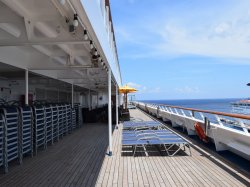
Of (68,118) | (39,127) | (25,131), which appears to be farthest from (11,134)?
(68,118)

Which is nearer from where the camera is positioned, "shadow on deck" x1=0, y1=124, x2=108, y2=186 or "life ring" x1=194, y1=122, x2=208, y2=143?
"shadow on deck" x1=0, y1=124, x2=108, y2=186

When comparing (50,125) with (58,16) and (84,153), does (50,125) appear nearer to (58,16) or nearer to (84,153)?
(84,153)

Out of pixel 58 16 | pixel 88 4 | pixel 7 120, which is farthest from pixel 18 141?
pixel 88 4

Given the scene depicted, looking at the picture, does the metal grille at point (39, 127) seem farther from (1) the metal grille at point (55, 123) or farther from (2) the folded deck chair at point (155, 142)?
(2) the folded deck chair at point (155, 142)

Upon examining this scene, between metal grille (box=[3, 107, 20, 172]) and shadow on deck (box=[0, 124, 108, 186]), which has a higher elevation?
metal grille (box=[3, 107, 20, 172])

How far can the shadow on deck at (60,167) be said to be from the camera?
4.22 metres

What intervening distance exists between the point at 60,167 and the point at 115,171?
1030mm

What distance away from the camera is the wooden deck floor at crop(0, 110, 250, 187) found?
4.14 m

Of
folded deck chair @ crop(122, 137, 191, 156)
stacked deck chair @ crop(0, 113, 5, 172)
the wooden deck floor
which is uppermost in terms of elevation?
stacked deck chair @ crop(0, 113, 5, 172)

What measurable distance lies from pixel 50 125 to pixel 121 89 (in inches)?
330

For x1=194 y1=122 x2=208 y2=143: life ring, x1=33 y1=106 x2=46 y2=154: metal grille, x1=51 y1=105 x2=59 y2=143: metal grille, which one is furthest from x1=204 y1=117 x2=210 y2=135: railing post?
x1=51 y1=105 x2=59 y2=143: metal grille

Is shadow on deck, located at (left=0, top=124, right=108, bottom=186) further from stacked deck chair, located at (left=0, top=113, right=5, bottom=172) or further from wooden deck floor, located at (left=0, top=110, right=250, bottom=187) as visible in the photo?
stacked deck chair, located at (left=0, top=113, right=5, bottom=172)

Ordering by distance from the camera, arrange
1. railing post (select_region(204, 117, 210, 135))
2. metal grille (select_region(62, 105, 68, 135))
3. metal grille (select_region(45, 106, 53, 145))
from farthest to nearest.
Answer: metal grille (select_region(62, 105, 68, 135))
metal grille (select_region(45, 106, 53, 145))
railing post (select_region(204, 117, 210, 135))

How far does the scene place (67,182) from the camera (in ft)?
13.7
